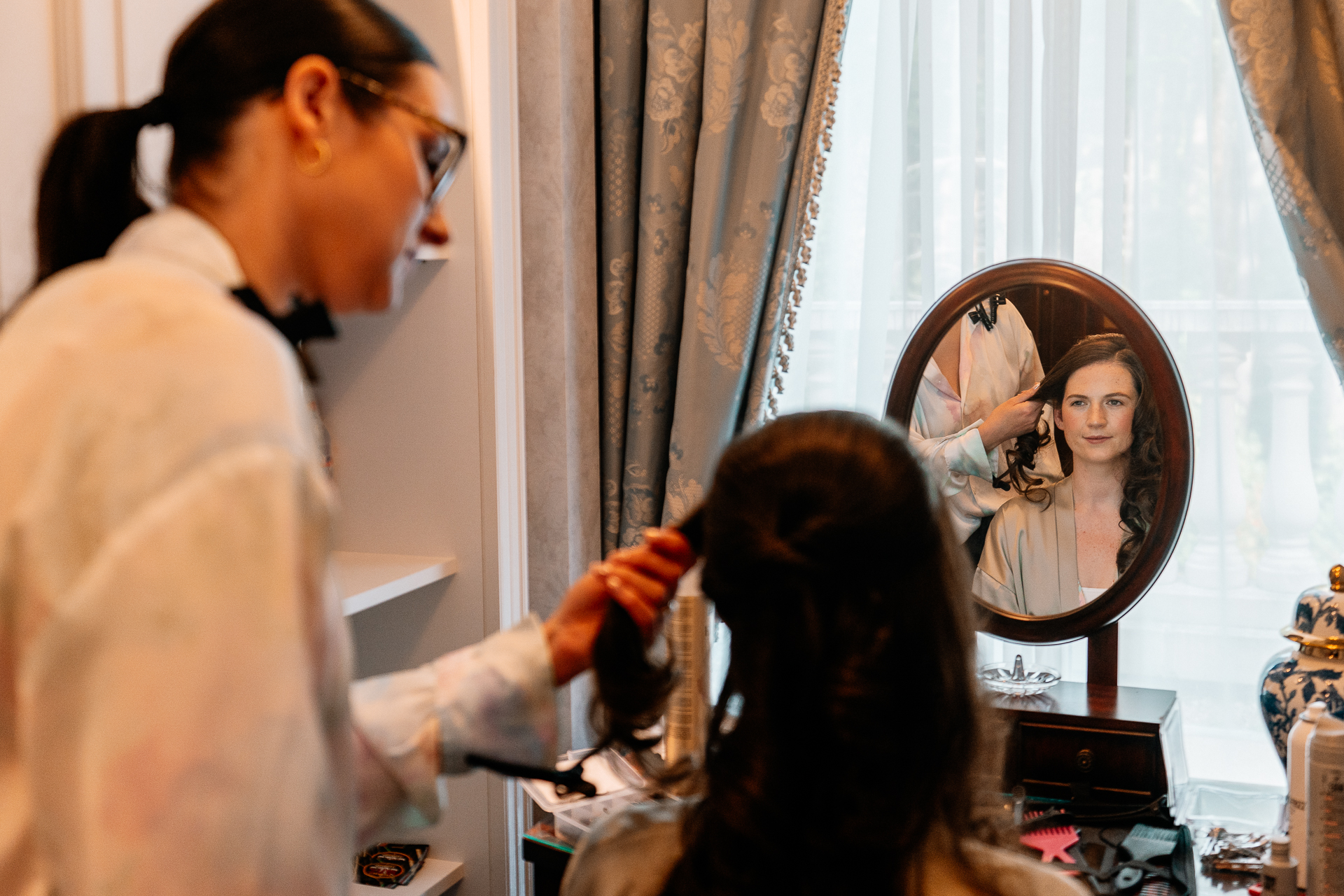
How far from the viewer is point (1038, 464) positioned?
59.3 inches

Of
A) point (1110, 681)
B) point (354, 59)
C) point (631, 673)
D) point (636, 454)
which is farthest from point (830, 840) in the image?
point (636, 454)

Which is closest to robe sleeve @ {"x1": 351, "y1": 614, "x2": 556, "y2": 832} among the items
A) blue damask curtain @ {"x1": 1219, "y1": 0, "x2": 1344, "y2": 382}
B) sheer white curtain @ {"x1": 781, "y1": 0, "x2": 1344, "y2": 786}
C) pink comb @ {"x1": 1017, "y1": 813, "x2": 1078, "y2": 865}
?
pink comb @ {"x1": 1017, "y1": 813, "x2": 1078, "y2": 865}

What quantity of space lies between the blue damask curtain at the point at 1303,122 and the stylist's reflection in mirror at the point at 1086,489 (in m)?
0.26

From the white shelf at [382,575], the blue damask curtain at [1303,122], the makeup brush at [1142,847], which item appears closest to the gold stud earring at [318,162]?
the white shelf at [382,575]

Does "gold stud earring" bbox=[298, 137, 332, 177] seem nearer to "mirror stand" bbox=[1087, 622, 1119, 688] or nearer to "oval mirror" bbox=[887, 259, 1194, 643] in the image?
"oval mirror" bbox=[887, 259, 1194, 643]

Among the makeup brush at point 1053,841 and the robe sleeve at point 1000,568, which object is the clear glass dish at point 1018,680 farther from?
the makeup brush at point 1053,841

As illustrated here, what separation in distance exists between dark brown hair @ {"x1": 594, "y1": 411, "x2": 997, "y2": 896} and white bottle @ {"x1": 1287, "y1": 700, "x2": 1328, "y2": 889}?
0.62m

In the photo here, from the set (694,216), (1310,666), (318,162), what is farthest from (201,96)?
(1310,666)

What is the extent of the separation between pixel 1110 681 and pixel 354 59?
1318mm

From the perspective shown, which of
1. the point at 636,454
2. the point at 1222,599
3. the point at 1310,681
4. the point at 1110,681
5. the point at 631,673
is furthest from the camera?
the point at 636,454

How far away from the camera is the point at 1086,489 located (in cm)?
148

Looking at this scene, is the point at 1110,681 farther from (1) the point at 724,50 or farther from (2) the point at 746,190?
(1) the point at 724,50

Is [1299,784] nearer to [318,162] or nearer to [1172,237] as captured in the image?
[1172,237]

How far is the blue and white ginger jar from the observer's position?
4.05ft
